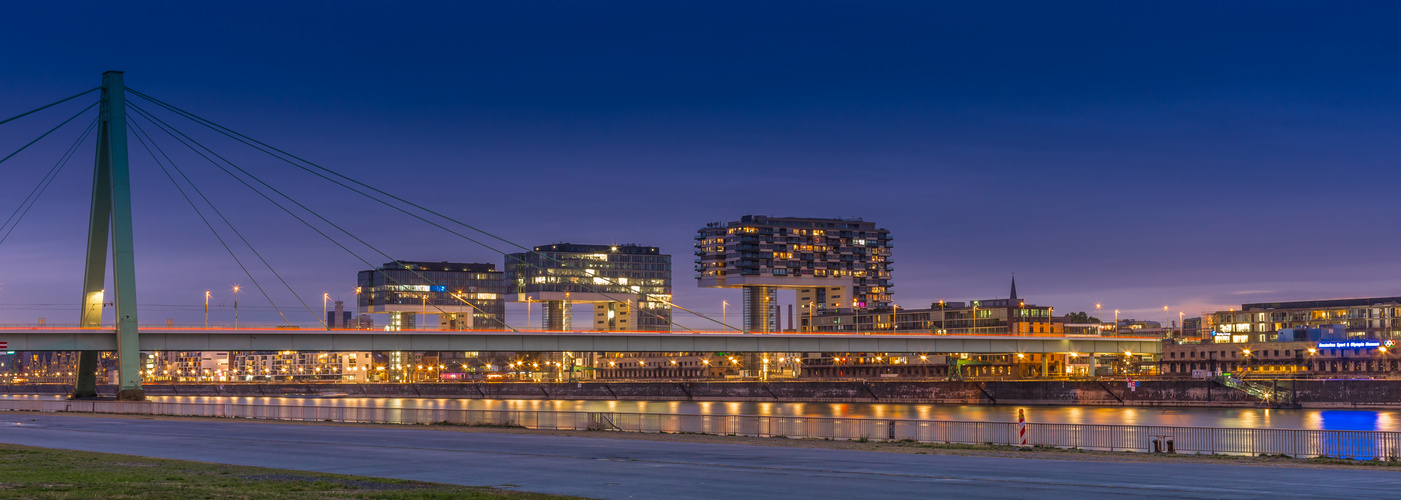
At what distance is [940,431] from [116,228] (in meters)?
58.1

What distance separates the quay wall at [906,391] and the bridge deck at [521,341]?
8.38m

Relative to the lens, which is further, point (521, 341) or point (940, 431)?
point (521, 341)

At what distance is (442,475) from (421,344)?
8697 cm

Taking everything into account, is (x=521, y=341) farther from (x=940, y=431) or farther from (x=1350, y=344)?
(x=1350, y=344)

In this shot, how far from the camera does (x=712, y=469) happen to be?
119ft

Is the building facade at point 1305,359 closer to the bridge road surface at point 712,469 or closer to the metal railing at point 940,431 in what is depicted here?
the metal railing at point 940,431

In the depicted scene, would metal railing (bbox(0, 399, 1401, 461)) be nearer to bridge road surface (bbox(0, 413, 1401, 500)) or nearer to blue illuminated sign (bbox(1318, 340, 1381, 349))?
bridge road surface (bbox(0, 413, 1401, 500))

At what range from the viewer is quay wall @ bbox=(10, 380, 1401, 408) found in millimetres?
127812

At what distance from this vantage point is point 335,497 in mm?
26547

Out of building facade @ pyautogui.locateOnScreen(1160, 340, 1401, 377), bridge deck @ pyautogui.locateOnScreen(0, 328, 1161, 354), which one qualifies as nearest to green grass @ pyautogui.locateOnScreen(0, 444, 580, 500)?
bridge deck @ pyautogui.locateOnScreen(0, 328, 1161, 354)

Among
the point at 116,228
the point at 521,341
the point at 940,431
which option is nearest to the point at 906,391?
the point at 521,341

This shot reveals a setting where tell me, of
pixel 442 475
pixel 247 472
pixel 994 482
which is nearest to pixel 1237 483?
pixel 994 482

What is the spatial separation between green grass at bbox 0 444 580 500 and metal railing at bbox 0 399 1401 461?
2490 cm

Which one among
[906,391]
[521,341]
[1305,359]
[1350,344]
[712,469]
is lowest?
[906,391]
